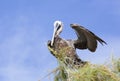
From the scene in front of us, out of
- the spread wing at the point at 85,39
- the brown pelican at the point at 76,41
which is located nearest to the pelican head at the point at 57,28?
the brown pelican at the point at 76,41

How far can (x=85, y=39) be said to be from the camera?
12.6m

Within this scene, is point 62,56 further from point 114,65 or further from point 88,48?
point 88,48

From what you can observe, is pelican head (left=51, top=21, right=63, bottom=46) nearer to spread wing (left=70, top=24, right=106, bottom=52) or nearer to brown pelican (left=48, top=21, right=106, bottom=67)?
brown pelican (left=48, top=21, right=106, bottom=67)

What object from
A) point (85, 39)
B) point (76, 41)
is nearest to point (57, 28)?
point (76, 41)


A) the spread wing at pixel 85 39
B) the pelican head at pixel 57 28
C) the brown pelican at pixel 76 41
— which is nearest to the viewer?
the brown pelican at pixel 76 41

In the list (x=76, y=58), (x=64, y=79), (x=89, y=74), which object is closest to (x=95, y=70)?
(x=89, y=74)

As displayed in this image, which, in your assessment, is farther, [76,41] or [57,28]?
[57,28]

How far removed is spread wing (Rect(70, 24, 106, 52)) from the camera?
12.0m

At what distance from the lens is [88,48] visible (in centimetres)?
1238

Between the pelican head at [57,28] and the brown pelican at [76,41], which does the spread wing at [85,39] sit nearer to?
the brown pelican at [76,41]

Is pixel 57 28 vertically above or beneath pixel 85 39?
above

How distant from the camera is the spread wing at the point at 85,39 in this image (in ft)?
39.3

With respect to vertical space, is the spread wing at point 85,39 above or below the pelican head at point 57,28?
below

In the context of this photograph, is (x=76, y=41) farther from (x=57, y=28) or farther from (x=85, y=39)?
(x=57, y=28)
